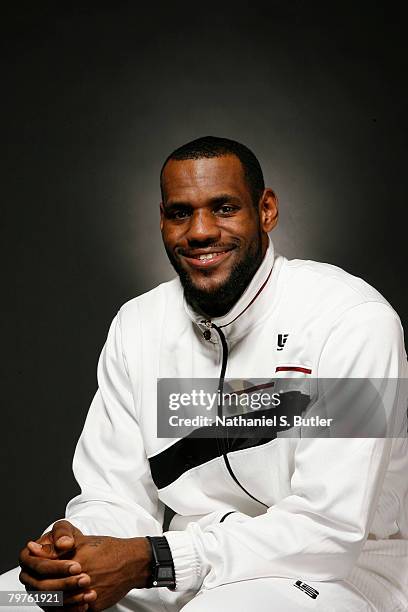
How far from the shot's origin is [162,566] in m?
2.05

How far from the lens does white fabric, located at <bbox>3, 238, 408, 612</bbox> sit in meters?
2.05

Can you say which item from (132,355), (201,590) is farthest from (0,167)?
(201,590)

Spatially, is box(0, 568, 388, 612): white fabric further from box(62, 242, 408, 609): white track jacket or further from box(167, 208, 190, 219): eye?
box(167, 208, 190, 219): eye

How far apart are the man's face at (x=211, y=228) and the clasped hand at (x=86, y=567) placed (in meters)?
0.59

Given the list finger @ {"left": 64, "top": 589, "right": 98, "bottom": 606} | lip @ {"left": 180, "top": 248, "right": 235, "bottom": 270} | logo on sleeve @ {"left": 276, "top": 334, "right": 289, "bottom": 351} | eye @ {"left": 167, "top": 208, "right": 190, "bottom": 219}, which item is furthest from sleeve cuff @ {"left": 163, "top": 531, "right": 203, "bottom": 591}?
eye @ {"left": 167, "top": 208, "right": 190, "bottom": 219}

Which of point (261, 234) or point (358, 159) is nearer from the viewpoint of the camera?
point (261, 234)

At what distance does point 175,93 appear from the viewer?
334 cm

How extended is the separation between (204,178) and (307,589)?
87 cm

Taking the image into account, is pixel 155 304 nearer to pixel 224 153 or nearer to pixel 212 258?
pixel 212 258

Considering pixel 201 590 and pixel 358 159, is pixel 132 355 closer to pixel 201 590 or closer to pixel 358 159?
pixel 201 590

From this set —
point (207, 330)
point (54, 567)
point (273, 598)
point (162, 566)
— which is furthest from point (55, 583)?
point (207, 330)

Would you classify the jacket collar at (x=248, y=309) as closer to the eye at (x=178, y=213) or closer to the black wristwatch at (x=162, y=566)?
the eye at (x=178, y=213)

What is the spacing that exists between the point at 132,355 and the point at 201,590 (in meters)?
0.61

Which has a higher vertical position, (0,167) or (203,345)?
(0,167)
